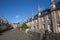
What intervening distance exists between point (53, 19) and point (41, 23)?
9208mm

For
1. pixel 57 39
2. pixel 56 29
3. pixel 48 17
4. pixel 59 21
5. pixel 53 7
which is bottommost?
pixel 57 39

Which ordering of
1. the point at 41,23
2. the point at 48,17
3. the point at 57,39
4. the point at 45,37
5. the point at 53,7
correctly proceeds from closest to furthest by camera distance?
the point at 57,39
the point at 45,37
the point at 53,7
the point at 48,17
the point at 41,23

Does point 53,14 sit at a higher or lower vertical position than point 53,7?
lower

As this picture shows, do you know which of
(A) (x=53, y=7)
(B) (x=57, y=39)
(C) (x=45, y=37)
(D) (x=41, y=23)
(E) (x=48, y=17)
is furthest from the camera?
(D) (x=41, y=23)

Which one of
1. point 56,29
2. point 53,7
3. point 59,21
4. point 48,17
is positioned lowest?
point 56,29

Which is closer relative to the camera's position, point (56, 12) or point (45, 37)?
point (45, 37)

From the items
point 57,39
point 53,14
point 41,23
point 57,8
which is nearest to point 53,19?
point 53,14

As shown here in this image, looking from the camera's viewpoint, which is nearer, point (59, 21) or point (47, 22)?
point (59, 21)

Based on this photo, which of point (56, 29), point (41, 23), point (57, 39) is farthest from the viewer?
point (41, 23)

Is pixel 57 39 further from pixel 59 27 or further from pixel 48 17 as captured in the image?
pixel 48 17

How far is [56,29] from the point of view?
943 inches

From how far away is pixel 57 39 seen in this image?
1155cm

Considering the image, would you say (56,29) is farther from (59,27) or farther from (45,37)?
(45,37)

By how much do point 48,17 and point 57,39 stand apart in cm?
1727
